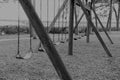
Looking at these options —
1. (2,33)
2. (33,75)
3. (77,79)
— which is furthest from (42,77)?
(2,33)

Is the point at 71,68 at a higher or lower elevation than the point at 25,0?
lower

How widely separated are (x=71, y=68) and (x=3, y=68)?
106cm

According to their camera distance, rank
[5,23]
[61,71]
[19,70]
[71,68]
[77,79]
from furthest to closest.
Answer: [5,23] < [71,68] < [19,70] < [77,79] < [61,71]

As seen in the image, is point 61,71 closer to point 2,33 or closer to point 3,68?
point 3,68

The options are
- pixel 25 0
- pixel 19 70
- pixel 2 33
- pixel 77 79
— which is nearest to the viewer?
pixel 25 0

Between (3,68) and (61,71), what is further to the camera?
(3,68)

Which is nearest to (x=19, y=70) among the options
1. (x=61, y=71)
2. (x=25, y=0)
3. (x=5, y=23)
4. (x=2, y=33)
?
(x=61, y=71)

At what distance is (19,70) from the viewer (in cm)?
349

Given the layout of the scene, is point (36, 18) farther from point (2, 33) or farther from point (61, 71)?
point (2, 33)

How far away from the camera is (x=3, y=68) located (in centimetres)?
366

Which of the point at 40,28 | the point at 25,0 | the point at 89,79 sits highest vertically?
the point at 25,0

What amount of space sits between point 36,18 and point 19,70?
1702 mm

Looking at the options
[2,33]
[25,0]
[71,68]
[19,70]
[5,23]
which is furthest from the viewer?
[5,23]

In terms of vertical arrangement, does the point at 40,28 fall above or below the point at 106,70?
above
